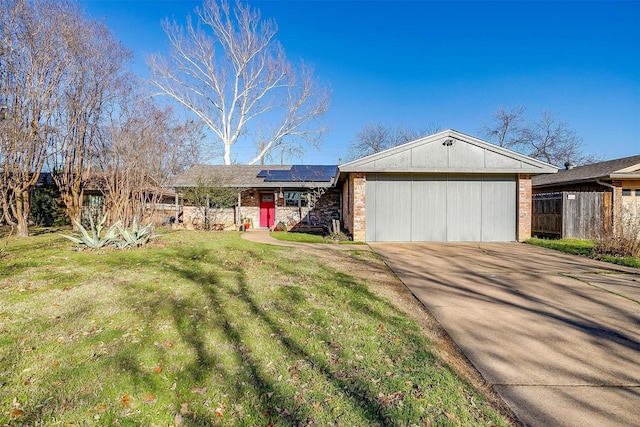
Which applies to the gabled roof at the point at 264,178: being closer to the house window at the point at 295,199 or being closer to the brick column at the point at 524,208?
the house window at the point at 295,199

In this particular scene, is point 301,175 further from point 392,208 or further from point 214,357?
point 214,357

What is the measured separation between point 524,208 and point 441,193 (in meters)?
3.00

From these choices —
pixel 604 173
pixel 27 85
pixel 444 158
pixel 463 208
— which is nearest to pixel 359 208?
pixel 444 158

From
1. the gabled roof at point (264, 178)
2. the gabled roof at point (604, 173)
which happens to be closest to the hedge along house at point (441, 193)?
the gabled roof at point (604, 173)

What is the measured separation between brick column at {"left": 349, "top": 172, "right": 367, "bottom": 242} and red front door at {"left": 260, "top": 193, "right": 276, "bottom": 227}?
7.73 meters

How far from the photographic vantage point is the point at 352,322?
3568 millimetres

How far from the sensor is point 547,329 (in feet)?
11.7

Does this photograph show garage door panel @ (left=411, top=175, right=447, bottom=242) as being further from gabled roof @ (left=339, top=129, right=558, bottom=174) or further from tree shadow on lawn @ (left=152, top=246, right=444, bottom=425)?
A: tree shadow on lawn @ (left=152, top=246, right=444, bottom=425)

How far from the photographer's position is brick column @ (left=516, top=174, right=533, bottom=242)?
11172 mm

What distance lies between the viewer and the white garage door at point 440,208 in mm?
11461

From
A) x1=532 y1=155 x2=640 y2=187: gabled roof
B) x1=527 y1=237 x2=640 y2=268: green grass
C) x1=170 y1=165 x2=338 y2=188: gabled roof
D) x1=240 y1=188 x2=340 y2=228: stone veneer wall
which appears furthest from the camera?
x1=240 y1=188 x2=340 y2=228: stone veneer wall

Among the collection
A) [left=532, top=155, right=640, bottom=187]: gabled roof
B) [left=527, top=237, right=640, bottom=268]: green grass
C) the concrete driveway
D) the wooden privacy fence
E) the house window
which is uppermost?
[left=532, top=155, right=640, bottom=187]: gabled roof

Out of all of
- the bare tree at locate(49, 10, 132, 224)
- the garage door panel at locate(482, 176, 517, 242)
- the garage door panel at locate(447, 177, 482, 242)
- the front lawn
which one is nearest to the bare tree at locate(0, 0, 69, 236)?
the bare tree at locate(49, 10, 132, 224)

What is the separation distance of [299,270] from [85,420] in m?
4.21
